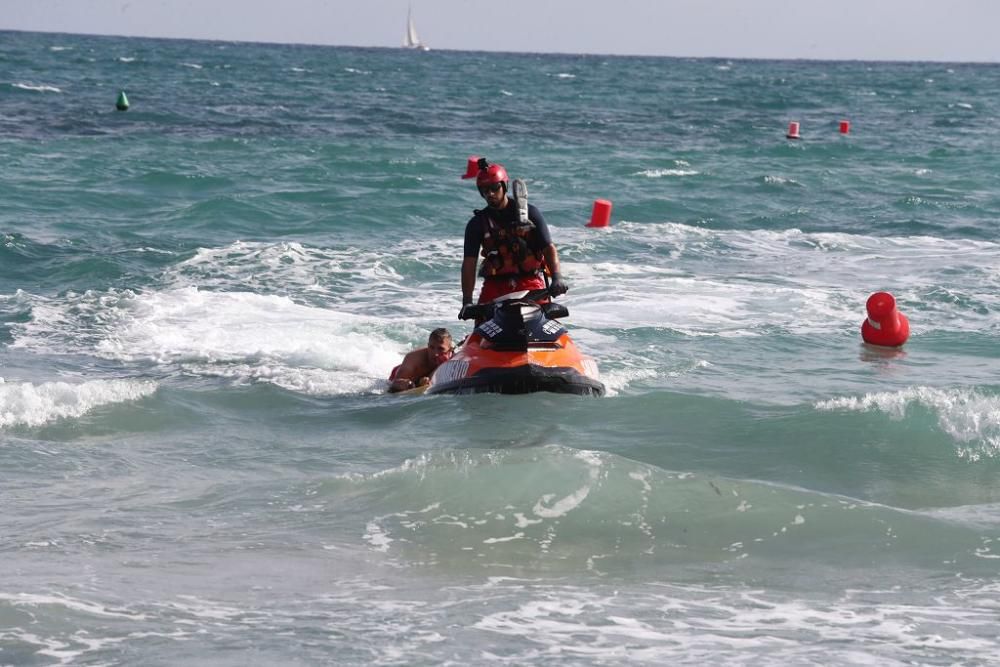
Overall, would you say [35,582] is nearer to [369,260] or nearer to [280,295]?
[280,295]

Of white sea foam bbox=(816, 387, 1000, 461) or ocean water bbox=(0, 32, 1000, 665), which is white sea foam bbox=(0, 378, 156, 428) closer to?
ocean water bbox=(0, 32, 1000, 665)

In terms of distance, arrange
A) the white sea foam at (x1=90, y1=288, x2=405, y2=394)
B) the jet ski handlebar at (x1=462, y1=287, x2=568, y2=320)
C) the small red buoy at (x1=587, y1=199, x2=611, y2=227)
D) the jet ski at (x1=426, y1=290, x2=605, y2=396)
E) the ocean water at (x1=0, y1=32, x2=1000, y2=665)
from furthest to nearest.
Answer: the small red buoy at (x1=587, y1=199, x2=611, y2=227)
the white sea foam at (x1=90, y1=288, x2=405, y2=394)
the jet ski at (x1=426, y1=290, x2=605, y2=396)
the jet ski handlebar at (x1=462, y1=287, x2=568, y2=320)
the ocean water at (x1=0, y1=32, x2=1000, y2=665)

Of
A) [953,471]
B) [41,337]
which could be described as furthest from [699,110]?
[953,471]

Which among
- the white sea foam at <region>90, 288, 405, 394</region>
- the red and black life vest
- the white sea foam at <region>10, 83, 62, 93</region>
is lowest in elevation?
the white sea foam at <region>90, 288, 405, 394</region>

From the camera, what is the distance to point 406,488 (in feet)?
27.5

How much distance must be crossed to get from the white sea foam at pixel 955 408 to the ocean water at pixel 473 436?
37 mm

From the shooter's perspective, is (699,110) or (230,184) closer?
(230,184)

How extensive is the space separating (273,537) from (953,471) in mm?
4483

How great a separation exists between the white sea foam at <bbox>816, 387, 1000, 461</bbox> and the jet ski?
1.95 metres

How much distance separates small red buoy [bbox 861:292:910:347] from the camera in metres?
13.4

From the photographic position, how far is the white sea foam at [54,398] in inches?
401

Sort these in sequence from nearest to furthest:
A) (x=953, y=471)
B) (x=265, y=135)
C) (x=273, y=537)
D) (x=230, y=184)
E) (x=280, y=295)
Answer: (x=273, y=537)
(x=953, y=471)
(x=280, y=295)
(x=230, y=184)
(x=265, y=135)

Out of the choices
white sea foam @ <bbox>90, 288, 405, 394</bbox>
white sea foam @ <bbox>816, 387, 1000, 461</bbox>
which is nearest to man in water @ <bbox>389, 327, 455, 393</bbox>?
white sea foam @ <bbox>90, 288, 405, 394</bbox>

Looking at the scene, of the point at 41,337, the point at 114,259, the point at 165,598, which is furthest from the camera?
the point at 114,259
